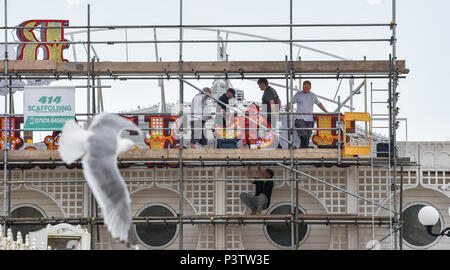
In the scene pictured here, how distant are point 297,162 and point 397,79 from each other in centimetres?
294

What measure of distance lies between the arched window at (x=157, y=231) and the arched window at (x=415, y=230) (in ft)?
18.0

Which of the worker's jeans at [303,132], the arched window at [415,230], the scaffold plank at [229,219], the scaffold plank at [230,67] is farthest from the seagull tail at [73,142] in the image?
the arched window at [415,230]

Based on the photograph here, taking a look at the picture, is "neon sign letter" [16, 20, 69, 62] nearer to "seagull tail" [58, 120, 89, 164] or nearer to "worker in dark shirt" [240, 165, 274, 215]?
"worker in dark shirt" [240, 165, 274, 215]

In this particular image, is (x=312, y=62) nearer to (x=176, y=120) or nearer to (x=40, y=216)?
(x=176, y=120)

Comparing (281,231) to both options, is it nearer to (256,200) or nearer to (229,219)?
(256,200)

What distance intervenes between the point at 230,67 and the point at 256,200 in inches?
127

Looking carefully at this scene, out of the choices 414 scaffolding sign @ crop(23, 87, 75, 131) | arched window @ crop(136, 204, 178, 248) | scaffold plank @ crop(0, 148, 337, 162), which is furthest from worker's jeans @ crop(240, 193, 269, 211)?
414 scaffolding sign @ crop(23, 87, 75, 131)

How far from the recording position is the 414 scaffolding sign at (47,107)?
24641 millimetres

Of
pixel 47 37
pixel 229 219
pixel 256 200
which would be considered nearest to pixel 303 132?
pixel 256 200

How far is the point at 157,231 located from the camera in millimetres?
26797

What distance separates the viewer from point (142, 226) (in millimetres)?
26672

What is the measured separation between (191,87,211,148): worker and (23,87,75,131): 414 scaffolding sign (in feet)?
9.28

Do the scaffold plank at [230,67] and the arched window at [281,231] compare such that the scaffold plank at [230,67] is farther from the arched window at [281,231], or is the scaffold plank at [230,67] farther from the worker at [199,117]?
the arched window at [281,231]
